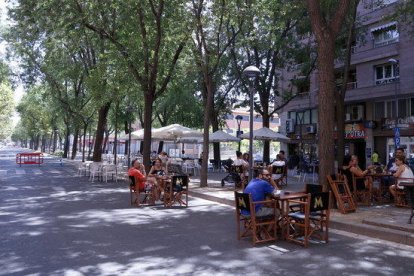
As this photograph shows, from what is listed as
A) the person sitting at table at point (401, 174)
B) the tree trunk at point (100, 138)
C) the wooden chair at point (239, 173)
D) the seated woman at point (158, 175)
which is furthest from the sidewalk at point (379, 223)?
the tree trunk at point (100, 138)

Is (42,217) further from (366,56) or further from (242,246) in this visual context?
(366,56)

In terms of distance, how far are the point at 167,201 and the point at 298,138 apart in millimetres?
25689

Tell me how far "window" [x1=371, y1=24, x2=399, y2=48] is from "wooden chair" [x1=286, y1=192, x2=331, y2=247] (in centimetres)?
2365

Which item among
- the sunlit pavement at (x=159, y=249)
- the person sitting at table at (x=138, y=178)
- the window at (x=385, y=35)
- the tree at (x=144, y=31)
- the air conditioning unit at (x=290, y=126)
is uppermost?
the window at (x=385, y=35)

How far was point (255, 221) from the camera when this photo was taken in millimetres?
7312

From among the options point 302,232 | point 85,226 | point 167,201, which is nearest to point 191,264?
point 302,232

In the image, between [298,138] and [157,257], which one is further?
[298,138]

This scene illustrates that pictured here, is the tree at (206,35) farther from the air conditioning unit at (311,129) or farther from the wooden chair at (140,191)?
the air conditioning unit at (311,129)

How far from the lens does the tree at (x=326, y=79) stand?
10.5m

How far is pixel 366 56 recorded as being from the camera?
2925 centimetres

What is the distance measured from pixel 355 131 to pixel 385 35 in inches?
276

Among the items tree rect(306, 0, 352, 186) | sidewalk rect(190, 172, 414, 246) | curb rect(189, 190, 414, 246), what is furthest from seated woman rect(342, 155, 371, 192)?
curb rect(189, 190, 414, 246)

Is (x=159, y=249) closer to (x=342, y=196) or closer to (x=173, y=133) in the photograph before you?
(x=342, y=196)

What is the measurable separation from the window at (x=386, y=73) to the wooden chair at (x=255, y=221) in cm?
2300
